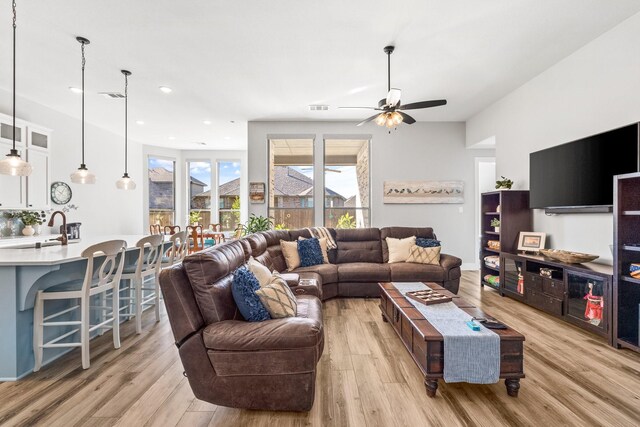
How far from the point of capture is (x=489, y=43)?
330 cm

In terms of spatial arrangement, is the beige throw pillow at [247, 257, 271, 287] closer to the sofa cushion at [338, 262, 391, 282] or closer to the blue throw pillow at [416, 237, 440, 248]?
the sofa cushion at [338, 262, 391, 282]

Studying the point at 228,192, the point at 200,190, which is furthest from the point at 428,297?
the point at 200,190

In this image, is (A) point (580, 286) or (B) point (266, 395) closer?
(B) point (266, 395)

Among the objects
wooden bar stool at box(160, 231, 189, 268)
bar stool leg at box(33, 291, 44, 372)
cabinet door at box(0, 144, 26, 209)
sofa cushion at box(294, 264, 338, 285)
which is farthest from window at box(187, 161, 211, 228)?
bar stool leg at box(33, 291, 44, 372)

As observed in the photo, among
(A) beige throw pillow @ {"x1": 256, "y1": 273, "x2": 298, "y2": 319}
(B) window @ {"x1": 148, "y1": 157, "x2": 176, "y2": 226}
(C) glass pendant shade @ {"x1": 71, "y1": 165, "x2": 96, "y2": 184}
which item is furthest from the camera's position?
(B) window @ {"x1": 148, "y1": 157, "x2": 176, "y2": 226}

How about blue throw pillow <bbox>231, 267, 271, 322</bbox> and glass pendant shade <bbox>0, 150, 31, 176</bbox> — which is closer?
blue throw pillow <bbox>231, 267, 271, 322</bbox>

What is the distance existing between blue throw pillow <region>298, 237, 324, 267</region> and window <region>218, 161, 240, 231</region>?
4.87 meters

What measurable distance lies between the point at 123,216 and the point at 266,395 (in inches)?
281

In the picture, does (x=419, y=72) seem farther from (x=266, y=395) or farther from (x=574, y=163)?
(x=266, y=395)

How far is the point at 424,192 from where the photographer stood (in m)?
6.15

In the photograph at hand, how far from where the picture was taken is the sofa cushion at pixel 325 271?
4.14 m

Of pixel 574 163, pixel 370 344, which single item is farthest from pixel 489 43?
pixel 370 344

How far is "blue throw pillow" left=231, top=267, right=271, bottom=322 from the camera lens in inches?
78.8

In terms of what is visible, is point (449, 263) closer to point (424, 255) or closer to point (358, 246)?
point (424, 255)
